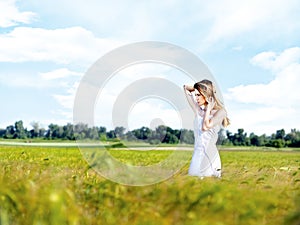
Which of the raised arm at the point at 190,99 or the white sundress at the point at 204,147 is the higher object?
the raised arm at the point at 190,99

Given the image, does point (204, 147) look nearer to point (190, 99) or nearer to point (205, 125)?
point (205, 125)

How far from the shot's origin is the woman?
343 inches

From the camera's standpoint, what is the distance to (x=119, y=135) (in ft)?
26.0

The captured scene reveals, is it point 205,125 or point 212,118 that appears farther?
point 212,118

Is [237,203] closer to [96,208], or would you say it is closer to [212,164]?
[96,208]

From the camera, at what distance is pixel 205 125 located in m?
8.66

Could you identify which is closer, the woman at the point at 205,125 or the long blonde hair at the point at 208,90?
the long blonde hair at the point at 208,90

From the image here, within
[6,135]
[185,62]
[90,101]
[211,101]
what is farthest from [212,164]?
[6,135]

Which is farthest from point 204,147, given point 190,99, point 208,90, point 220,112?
point 208,90

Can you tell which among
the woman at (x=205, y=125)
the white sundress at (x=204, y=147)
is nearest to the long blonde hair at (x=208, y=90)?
the woman at (x=205, y=125)

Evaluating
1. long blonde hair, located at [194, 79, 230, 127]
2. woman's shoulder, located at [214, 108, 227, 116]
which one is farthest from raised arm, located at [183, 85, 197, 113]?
woman's shoulder, located at [214, 108, 227, 116]

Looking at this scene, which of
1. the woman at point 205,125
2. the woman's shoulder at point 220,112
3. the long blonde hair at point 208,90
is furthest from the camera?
the woman's shoulder at point 220,112

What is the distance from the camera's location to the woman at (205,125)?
8.70 metres

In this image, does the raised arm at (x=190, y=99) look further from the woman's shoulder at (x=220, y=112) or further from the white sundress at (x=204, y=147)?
the woman's shoulder at (x=220, y=112)
